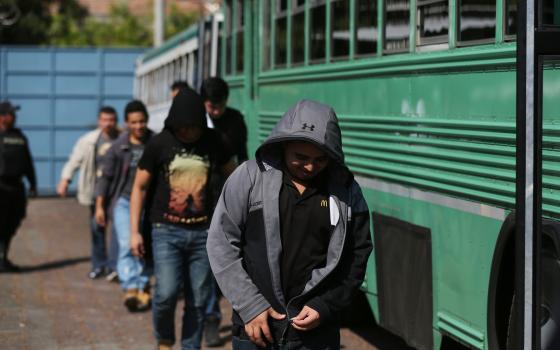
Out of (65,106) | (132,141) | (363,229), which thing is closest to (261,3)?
(132,141)

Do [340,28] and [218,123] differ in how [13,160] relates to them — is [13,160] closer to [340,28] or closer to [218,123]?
[218,123]

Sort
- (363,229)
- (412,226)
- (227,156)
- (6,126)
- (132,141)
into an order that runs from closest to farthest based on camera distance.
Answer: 1. (363,229)
2. (412,226)
3. (227,156)
4. (132,141)
5. (6,126)

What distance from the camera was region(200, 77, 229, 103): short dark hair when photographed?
8.96 m

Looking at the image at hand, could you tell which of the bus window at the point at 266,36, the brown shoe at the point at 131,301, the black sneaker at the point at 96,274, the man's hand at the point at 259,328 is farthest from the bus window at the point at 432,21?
the black sneaker at the point at 96,274

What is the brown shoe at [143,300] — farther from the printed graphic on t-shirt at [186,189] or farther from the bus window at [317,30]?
the printed graphic on t-shirt at [186,189]

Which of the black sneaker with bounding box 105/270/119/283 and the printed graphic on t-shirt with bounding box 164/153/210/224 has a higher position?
the printed graphic on t-shirt with bounding box 164/153/210/224

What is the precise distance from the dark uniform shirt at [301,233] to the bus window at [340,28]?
3.69 meters

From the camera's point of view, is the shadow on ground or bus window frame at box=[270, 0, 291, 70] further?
the shadow on ground

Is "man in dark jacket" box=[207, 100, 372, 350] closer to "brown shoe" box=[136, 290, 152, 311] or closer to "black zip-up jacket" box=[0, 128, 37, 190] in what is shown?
"brown shoe" box=[136, 290, 152, 311]

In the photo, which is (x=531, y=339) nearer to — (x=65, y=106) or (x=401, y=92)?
(x=401, y=92)

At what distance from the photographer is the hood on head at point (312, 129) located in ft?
14.3

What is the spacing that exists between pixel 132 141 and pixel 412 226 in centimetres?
398

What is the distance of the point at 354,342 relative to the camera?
8648 millimetres

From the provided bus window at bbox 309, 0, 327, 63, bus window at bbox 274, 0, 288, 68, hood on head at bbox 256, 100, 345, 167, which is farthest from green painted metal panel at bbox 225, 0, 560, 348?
bus window at bbox 274, 0, 288, 68
